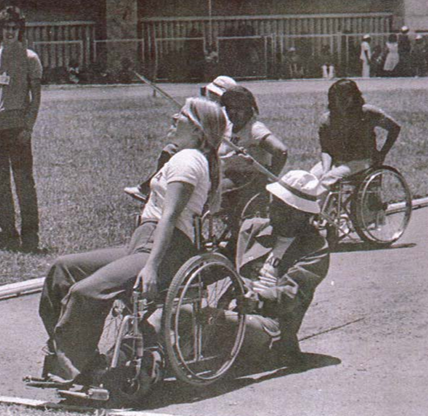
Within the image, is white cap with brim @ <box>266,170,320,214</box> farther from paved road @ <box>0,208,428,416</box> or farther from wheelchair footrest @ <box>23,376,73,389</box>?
wheelchair footrest @ <box>23,376,73,389</box>

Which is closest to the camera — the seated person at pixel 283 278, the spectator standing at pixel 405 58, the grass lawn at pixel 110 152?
the seated person at pixel 283 278

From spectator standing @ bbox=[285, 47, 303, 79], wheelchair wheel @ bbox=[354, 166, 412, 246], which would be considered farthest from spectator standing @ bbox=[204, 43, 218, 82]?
wheelchair wheel @ bbox=[354, 166, 412, 246]

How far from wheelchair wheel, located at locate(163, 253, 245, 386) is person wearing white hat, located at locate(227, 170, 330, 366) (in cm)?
8

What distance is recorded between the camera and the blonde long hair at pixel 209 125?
5.86m

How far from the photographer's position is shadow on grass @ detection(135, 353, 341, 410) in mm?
5684

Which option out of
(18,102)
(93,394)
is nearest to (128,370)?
(93,394)

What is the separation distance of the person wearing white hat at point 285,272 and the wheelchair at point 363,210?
300cm

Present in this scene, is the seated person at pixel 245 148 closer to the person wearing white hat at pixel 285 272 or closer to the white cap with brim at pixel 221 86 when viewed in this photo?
the white cap with brim at pixel 221 86

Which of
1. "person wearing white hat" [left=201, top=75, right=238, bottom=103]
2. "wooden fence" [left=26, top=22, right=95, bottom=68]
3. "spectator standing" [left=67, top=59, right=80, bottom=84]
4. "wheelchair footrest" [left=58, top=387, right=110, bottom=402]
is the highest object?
"wooden fence" [left=26, top=22, right=95, bottom=68]

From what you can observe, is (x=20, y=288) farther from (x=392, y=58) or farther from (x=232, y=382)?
(x=392, y=58)

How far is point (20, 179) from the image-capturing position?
31.9 feet

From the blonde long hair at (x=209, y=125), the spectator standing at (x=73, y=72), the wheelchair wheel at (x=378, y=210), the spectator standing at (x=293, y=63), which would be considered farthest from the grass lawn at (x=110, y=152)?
the spectator standing at (x=293, y=63)

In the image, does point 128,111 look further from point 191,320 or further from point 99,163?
point 191,320

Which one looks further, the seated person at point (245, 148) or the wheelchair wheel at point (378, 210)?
the wheelchair wheel at point (378, 210)
